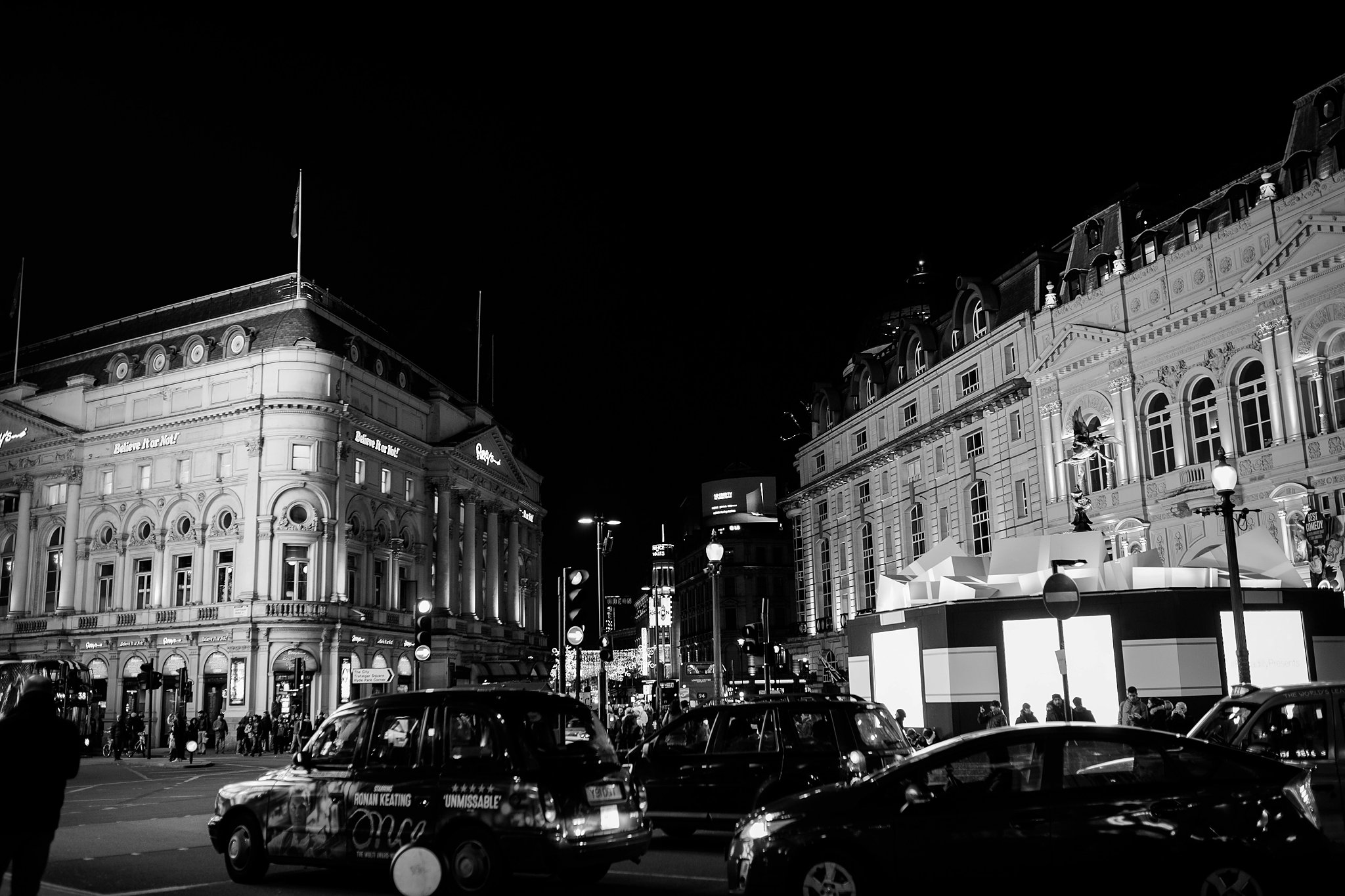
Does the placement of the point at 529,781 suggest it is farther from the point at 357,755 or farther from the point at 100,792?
the point at 100,792

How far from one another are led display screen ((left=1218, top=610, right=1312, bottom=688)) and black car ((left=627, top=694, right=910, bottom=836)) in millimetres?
13568

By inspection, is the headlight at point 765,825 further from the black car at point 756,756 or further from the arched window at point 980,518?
the arched window at point 980,518

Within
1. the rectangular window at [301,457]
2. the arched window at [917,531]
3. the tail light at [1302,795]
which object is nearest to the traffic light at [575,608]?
the tail light at [1302,795]

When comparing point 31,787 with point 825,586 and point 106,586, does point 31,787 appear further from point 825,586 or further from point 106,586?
point 825,586

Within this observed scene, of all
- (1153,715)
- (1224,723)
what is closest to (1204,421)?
(1153,715)

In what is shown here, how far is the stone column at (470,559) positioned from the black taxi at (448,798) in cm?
5691

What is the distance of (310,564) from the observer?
183ft

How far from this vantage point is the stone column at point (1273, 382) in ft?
109

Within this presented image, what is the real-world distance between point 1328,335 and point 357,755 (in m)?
31.1

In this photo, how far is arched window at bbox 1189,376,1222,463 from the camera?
35875 millimetres

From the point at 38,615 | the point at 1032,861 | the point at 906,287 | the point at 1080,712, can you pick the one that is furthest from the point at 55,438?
the point at 1032,861

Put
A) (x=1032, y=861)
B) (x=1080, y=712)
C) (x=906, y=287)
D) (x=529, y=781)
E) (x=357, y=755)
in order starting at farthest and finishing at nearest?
(x=906, y=287)
(x=1080, y=712)
(x=357, y=755)
(x=529, y=781)
(x=1032, y=861)

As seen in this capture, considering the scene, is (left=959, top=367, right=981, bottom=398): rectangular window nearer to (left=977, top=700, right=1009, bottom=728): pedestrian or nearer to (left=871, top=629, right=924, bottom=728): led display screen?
(left=871, top=629, right=924, bottom=728): led display screen

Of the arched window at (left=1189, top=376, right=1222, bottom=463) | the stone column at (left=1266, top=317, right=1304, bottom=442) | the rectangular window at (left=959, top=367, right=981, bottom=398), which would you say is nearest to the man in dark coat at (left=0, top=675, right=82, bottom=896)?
the stone column at (left=1266, top=317, right=1304, bottom=442)
